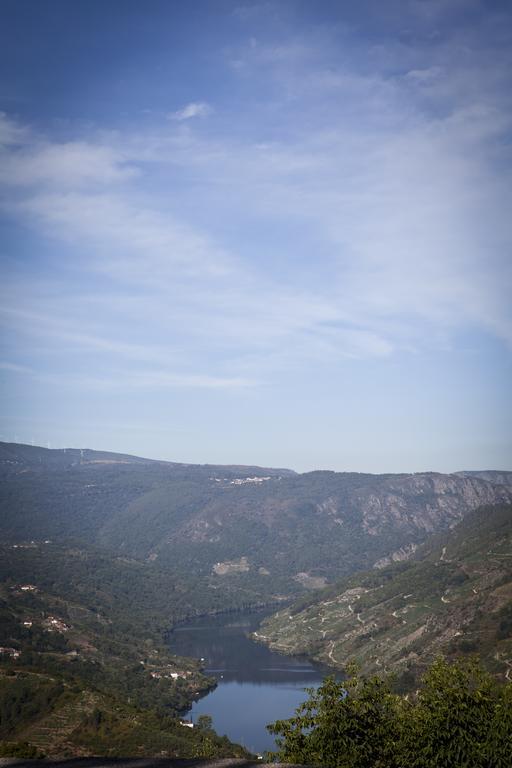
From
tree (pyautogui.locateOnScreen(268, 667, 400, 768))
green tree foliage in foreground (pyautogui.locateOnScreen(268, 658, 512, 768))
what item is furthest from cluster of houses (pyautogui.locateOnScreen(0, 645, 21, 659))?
green tree foliage in foreground (pyautogui.locateOnScreen(268, 658, 512, 768))

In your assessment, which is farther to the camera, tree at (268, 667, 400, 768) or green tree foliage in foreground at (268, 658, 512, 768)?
tree at (268, 667, 400, 768)

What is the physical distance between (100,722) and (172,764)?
11952cm

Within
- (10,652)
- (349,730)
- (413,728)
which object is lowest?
(10,652)

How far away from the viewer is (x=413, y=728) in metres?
36.3

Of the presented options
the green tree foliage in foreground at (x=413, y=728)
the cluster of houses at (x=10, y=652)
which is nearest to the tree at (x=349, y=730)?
the green tree foliage in foreground at (x=413, y=728)

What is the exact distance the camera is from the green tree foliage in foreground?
111 ft

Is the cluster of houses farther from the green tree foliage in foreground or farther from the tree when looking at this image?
the green tree foliage in foreground

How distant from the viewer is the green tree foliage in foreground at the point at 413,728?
33688mm

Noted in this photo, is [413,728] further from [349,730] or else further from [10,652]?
[10,652]

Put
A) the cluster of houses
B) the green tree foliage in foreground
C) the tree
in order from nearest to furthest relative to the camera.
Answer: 1. the green tree foliage in foreground
2. the tree
3. the cluster of houses

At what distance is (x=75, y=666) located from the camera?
18375cm

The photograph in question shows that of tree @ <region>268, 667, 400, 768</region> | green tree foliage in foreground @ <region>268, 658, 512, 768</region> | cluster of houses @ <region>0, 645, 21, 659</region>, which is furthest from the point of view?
cluster of houses @ <region>0, 645, 21, 659</region>

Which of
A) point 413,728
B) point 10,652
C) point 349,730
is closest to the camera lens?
point 413,728

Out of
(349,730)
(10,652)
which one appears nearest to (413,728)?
(349,730)
